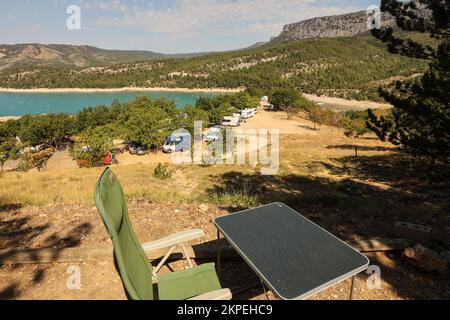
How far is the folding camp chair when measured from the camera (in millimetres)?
1770

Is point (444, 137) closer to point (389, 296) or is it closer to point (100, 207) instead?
point (389, 296)

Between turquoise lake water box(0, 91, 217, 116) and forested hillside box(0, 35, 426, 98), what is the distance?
12.0 m

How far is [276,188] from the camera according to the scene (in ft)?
36.3

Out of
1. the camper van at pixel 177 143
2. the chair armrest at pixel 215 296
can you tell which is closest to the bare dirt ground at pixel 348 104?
the camper van at pixel 177 143

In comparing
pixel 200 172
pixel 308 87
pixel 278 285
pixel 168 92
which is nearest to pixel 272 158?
pixel 200 172

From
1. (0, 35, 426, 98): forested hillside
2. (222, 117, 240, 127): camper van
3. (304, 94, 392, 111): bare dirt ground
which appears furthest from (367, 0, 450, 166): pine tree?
(0, 35, 426, 98): forested hillside

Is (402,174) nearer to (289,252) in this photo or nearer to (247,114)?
(289,252)

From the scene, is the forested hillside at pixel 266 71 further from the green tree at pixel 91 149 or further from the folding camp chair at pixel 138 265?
the folding camp chair at pixel 138 265

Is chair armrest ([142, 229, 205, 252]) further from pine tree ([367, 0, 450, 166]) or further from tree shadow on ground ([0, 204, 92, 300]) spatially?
pine tree ([367, 0, 450, 166])

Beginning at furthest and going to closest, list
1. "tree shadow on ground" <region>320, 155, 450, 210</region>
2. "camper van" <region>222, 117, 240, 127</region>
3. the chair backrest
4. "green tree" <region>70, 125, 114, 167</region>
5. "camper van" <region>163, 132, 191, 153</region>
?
"camper van" <region>222, 117, 240, 127</region>
"camper van" <region>163, 132, 191, 153</region>
"green tree" <region>70, 125, 114, 167</region>
"tree shadow on ground" <region>320, 155, 450, 210</region>
the chair backrest

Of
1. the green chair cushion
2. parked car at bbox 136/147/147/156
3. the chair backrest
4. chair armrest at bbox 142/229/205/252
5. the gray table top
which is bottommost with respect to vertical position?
parked car at bbox 136/147/147/156

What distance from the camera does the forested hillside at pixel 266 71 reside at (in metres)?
118

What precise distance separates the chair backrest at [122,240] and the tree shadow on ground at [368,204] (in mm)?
3130

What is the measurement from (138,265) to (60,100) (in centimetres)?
13175
